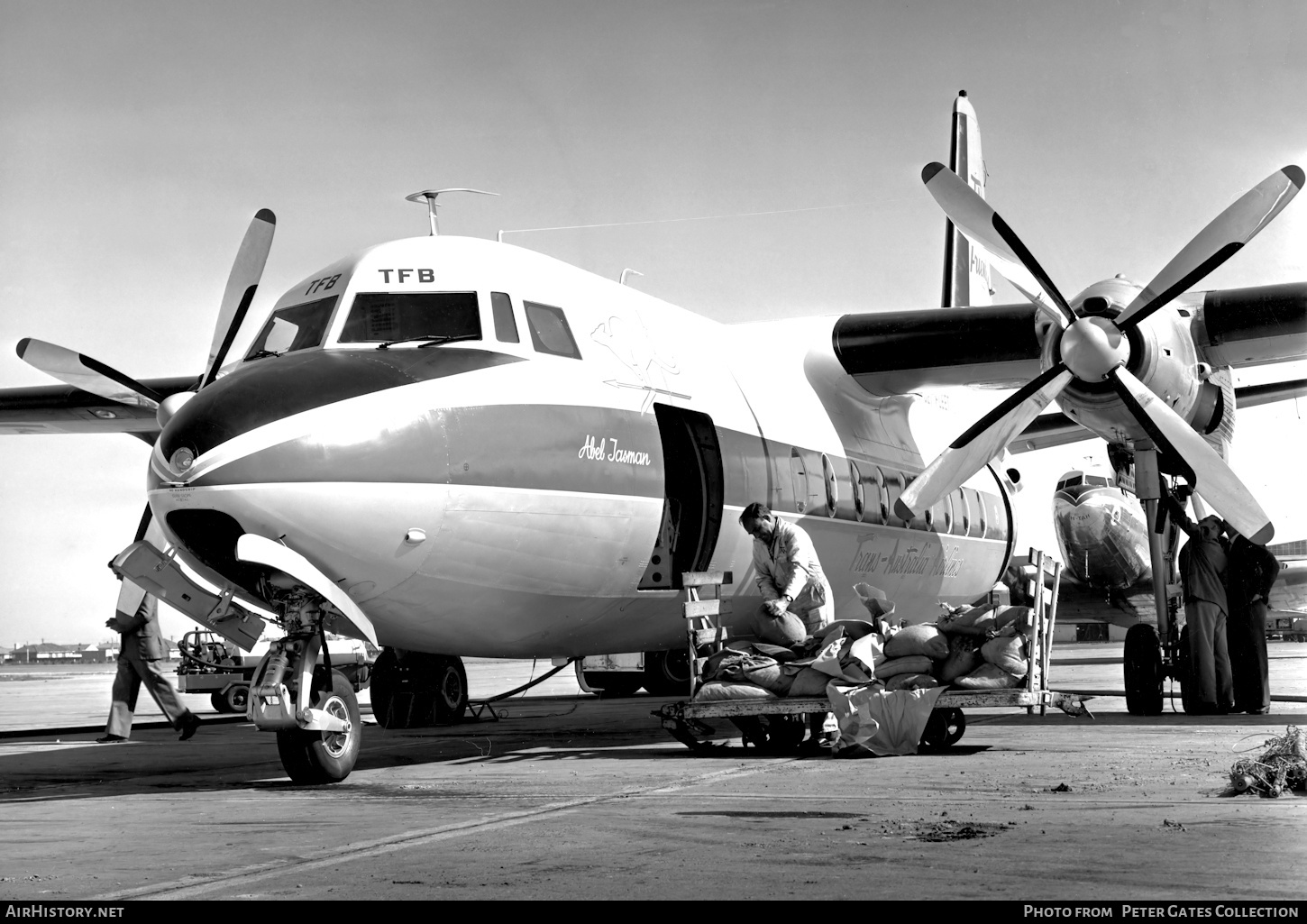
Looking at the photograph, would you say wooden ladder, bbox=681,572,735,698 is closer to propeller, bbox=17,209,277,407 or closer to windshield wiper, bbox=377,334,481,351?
windshield wiper, bbox=377,334,481,351

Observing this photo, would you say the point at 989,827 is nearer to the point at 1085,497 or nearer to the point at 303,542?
the point at 303,542

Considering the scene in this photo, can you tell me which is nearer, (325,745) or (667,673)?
(325,745)

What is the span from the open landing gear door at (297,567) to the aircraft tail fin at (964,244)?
14169 mm

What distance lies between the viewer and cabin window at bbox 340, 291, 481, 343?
9.68 m

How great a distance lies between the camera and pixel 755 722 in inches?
432

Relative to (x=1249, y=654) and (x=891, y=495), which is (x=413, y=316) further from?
(x=1249, y=654)

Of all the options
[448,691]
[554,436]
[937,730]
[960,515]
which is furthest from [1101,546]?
[554,436]

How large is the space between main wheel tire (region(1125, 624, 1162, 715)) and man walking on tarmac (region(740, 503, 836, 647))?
439 centimetres

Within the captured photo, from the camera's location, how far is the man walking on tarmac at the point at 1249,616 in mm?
13375

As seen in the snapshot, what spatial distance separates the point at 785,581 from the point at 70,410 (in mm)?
10489

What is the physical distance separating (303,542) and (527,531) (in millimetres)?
1753

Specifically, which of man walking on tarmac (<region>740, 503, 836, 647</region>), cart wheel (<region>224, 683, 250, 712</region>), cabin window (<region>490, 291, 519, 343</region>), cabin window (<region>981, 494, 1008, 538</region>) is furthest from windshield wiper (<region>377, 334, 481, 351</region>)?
cart wheel (<region>224, 683, 250, 712</region>)

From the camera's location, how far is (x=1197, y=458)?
40.8ft
